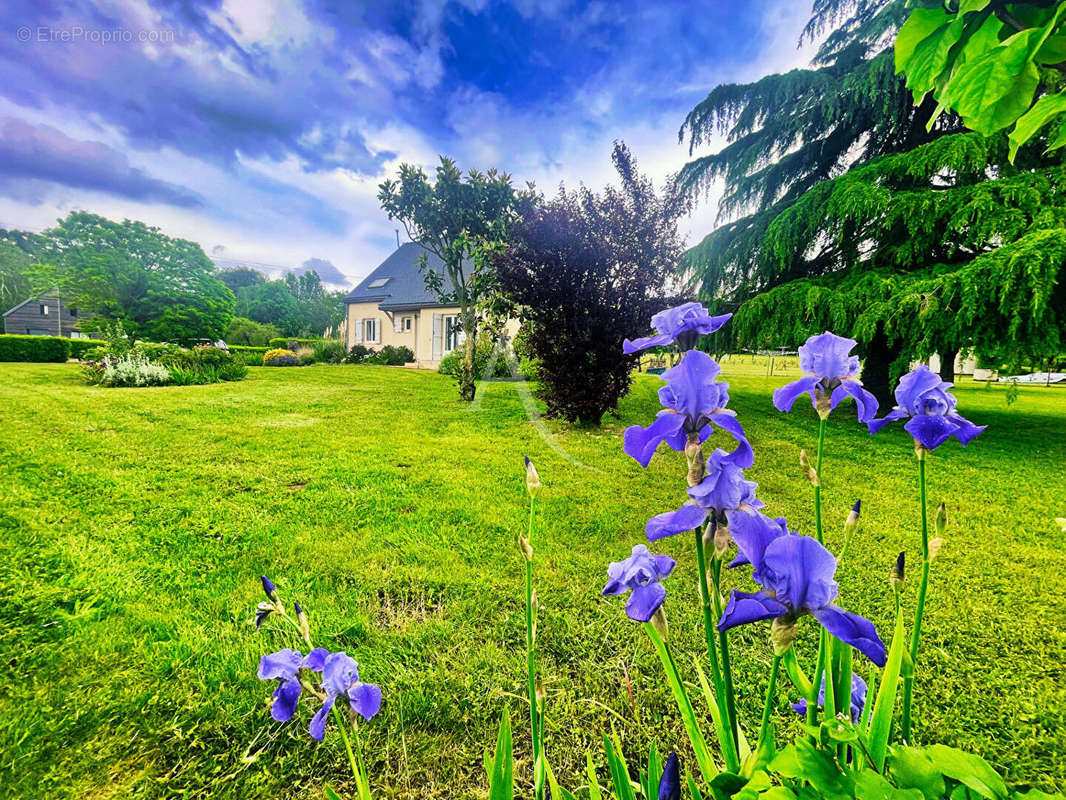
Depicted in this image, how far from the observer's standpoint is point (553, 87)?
1145 centimetres

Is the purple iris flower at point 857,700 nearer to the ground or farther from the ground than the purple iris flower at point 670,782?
nearer to the ground

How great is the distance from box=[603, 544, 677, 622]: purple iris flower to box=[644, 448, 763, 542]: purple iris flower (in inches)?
2.5

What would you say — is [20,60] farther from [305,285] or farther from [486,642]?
[305,285]

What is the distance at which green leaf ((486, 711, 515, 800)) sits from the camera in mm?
803

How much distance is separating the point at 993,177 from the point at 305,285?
2363 inches

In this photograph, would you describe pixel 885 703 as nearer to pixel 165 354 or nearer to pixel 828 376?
pixel 828 376

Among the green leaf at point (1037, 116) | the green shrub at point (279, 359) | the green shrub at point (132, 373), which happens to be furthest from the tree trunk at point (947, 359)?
the green shrub at point (279, 359)

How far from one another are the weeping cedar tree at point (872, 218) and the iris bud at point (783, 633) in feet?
23.3

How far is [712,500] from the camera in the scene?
0.66 m

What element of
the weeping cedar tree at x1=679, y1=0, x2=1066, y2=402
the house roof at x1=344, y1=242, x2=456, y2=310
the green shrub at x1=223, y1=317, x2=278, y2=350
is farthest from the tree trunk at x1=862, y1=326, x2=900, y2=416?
the green shrub at x1=223, y1=317, x2=278, y2=350

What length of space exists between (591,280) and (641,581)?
6.10m

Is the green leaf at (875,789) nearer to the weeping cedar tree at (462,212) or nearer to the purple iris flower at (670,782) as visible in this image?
the purple iris flower at (670,782)

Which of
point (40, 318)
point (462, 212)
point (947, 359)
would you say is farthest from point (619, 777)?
point (40, 318)

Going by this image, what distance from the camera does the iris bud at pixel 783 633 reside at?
1.84 feet
